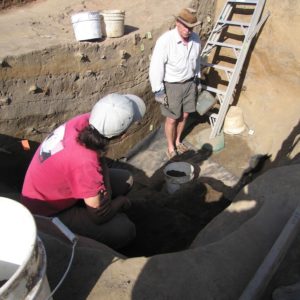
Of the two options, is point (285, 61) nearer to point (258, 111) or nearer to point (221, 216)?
point (258, 111)

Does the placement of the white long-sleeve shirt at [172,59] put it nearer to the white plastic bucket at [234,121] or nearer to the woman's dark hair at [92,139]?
the white plastic bucket at [234,121]

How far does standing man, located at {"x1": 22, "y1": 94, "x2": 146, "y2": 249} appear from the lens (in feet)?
8.36

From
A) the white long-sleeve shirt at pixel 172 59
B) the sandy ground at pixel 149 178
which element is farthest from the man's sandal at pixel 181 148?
the white long-sleeve shirt at pixel 172 59

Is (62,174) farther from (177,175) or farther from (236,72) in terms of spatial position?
A: (236,72)

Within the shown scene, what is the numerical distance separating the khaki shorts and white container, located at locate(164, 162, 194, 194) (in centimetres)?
80

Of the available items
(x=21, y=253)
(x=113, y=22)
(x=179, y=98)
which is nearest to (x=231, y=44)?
(x=179, y=98)

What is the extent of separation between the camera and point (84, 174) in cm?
254

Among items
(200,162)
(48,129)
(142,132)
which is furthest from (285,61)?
(48,129)

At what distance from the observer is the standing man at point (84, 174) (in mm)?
2547

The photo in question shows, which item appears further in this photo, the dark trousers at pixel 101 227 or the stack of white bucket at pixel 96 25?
the stack of white bucket at pixel 96 25

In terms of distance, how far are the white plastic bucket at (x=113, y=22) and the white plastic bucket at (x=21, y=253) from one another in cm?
393

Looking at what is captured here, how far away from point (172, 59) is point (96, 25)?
1.20m

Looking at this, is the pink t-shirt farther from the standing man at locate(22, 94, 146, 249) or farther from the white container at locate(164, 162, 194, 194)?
the white container at locate(164, 162, 194, 194)

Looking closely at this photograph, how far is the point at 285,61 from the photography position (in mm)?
5527
